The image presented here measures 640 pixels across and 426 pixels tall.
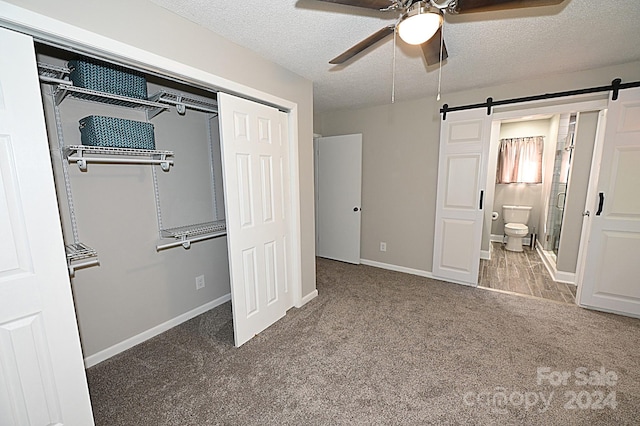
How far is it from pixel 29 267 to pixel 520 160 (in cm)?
641

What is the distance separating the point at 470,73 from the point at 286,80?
1830 millimetres

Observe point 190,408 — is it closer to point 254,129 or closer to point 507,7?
point 254,129

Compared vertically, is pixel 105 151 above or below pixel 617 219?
above

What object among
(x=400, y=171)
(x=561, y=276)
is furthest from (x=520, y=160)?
(x=400, y=171)

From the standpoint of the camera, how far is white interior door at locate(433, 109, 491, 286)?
3088 millimetres

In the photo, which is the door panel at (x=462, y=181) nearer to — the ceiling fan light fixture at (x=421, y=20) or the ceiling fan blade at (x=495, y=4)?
the ceiling fan blade at (x=495, y=4)

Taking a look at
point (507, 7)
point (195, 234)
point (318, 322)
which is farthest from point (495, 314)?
point (195, 234)

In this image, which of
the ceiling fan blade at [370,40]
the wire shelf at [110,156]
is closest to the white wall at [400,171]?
the ceiling fan blade at [370,40]

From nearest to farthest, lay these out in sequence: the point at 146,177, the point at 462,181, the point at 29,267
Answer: the point at 29,267, the point at 146,177, the point at 462,181

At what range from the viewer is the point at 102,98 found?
1813 millimetres

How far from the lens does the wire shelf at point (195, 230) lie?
88.3 inches

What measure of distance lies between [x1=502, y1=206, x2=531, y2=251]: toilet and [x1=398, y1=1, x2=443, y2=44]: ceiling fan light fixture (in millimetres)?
4614

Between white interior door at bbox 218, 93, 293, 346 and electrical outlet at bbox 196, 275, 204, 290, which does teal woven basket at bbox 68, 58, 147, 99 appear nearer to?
white interior door at bbox 218, 93, 293, 346

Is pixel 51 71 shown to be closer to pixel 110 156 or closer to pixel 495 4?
pixel 110 156
